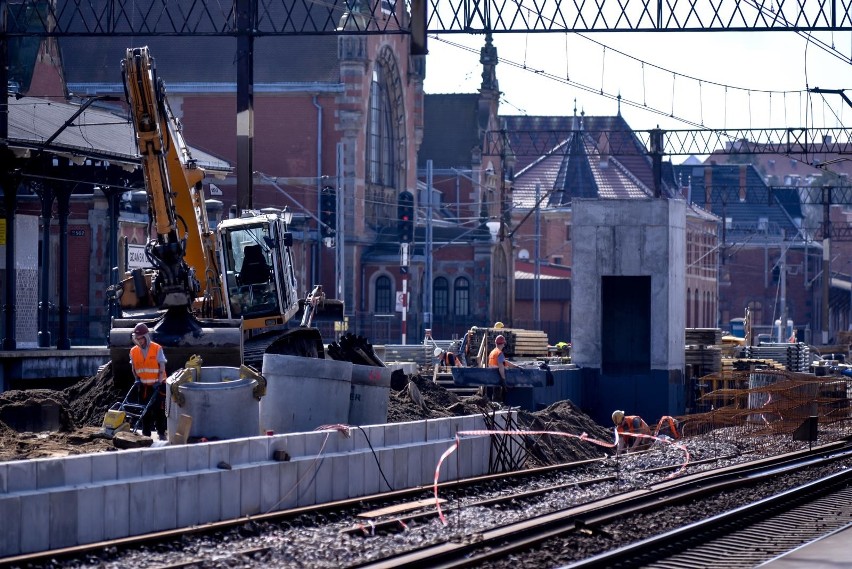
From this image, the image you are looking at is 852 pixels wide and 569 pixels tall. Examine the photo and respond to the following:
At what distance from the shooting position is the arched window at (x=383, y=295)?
73938mm

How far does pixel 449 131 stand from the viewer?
94750mm

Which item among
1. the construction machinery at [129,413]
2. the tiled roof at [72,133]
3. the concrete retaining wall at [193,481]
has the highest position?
the tiled roof at [72,133]

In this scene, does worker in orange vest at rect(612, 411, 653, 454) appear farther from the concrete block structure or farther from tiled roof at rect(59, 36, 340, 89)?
tiled roof at rect(59, 36, 340, 89)

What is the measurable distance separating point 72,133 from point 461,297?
40.0 meters

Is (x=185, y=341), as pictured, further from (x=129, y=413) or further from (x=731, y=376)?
(x=731, y=376)

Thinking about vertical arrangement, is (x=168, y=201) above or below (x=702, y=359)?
above

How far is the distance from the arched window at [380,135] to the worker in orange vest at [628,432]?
49404 millimetres

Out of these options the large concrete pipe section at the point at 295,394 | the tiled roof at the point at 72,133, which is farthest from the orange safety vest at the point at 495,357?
the large concrete pipe section at the point at 295,394

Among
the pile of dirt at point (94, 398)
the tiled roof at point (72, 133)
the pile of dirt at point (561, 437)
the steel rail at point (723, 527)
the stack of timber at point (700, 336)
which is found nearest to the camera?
the steel rail at point (723, 527)

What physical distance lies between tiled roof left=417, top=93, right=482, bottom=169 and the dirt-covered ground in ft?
211

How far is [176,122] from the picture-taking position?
24.4 metres

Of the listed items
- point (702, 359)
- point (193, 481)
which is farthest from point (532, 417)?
point (702, 359)

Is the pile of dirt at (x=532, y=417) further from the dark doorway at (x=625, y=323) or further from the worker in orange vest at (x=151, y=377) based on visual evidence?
the dark doorway at (x=625, y=323)

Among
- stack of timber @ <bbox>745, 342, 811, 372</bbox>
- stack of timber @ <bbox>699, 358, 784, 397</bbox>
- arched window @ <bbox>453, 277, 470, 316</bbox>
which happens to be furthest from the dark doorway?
arched window @ <bbox>453, 277, 470, 316</bbox>
